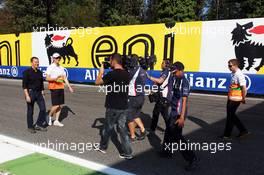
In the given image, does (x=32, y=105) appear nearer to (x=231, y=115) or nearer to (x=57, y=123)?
(x=57, y=123)

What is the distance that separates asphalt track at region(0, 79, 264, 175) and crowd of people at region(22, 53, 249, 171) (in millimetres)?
223

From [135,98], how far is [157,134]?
1.17 meters

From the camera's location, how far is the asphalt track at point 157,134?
18.3 feet

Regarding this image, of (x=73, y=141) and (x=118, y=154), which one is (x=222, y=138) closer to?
(x=118, y=154)

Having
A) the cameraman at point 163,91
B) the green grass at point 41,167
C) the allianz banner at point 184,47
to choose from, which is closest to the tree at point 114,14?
the allianz banner at point 184,47

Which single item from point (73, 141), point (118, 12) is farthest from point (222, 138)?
point (118, 12)

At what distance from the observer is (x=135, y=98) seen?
23.0 feet

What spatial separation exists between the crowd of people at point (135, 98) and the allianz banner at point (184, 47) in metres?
6.54

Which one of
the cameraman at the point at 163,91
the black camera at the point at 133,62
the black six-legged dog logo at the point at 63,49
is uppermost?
the black six-legged dog logo at the point at 63,49

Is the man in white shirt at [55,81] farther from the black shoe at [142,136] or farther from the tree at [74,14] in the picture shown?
the tree at [74,14]

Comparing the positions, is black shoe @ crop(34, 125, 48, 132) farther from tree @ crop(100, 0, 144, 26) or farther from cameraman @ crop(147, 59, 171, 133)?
tree @ crop(100, 0, 144, 26)

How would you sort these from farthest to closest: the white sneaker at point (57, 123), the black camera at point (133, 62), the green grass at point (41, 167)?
the white sneaker at point (57, 123), the black camera at point (133, 62), the green grass at point (41, 167)

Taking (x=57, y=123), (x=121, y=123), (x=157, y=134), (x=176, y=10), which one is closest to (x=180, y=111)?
(x=121, y=123)

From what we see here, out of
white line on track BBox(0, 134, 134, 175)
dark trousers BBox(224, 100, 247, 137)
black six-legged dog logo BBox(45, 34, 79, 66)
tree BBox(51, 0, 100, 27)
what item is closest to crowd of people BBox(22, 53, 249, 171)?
dark trousers BBox(224, 100, 247, 137)
